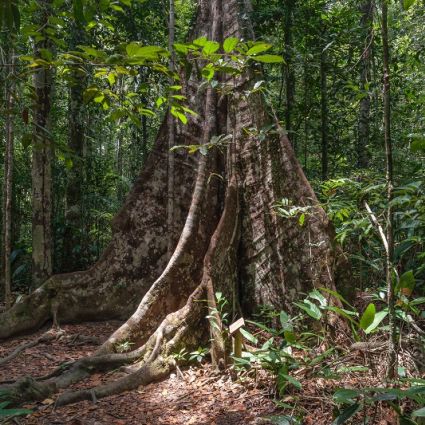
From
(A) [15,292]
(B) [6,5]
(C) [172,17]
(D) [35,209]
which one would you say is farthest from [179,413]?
(A) [15,292]

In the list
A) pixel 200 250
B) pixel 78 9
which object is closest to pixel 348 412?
pixel 78 9

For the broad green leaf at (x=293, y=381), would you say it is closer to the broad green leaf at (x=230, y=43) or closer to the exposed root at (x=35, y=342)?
the broad green leaf at (x=230, y=43)

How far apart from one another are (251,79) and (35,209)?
367cm

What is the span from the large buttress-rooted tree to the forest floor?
0.47 ft

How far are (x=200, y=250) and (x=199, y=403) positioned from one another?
77.5 inches

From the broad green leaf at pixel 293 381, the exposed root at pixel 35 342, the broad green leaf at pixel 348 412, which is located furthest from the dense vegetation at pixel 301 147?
the exposed root at pixel 35 342

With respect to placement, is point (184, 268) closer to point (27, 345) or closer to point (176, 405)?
point (176, 405)

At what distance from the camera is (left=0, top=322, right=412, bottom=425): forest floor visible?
3.10m

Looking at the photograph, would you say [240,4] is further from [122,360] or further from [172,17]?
[122,360]

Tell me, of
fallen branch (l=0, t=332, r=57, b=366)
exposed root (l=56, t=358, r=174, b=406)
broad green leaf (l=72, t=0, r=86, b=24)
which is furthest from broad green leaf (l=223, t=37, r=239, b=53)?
fallen branch (l=0, t=332, r=57, b=366)

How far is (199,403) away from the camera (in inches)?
139

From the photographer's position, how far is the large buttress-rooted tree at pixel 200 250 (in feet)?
14.0

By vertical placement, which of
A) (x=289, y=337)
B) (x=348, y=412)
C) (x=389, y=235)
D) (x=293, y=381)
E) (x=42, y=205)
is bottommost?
(x=293, y=381)

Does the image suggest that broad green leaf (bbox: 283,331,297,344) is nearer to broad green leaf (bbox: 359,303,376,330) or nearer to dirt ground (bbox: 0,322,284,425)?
dirt ground (bbox: 0,322,284,425)
